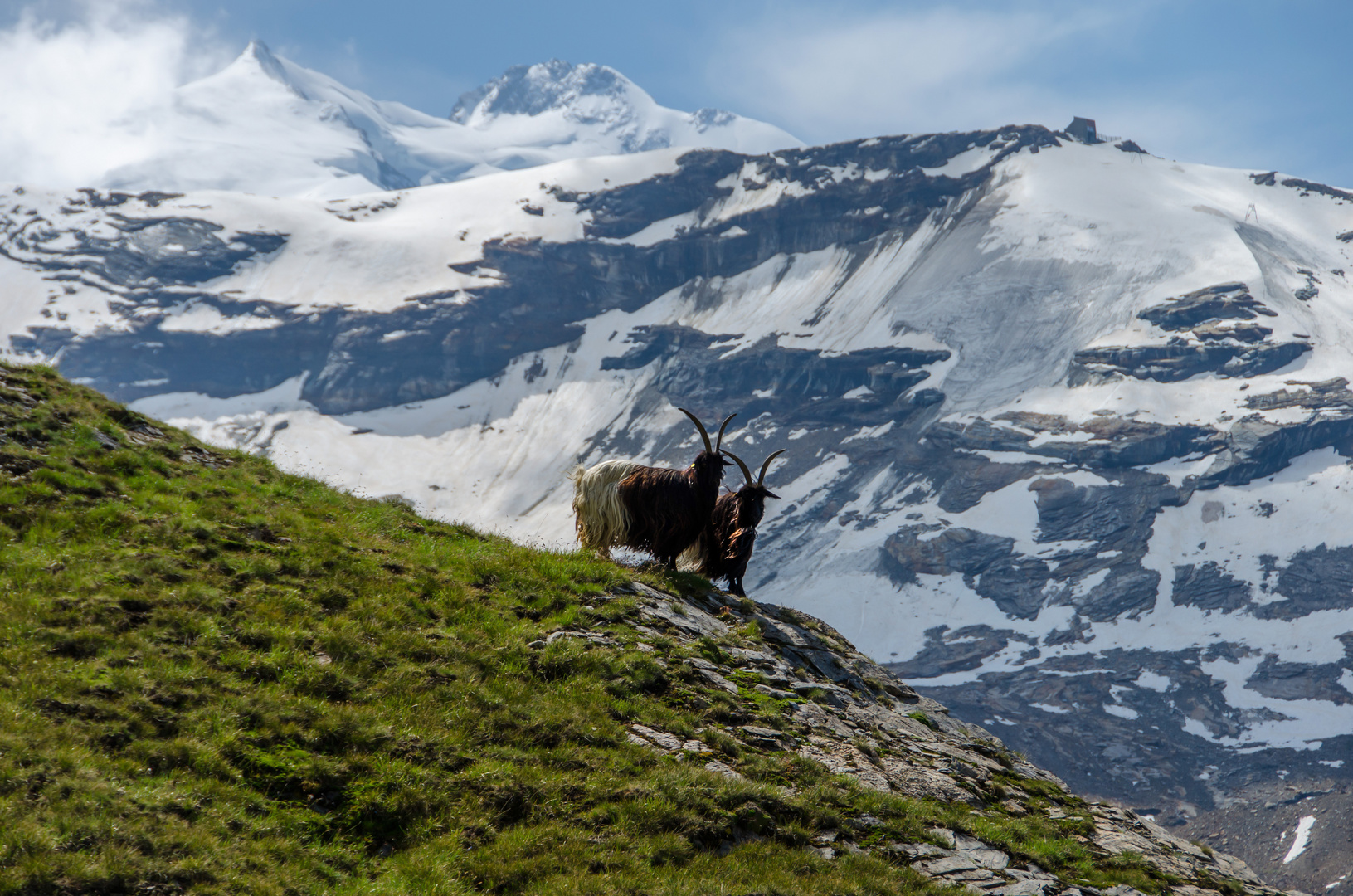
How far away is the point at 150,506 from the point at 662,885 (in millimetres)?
9417

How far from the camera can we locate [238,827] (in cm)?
901

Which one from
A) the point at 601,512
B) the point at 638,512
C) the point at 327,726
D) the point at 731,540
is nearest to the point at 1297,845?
the point at 731,540

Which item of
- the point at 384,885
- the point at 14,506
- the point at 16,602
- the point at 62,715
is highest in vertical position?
the point at 14,506

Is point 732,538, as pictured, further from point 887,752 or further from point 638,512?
point 887,752

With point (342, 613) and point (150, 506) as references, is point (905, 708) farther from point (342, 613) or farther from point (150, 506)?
point (150, 506)

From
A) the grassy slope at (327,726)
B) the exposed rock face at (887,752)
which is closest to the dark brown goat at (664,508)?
the exposed rock face at (887,752)

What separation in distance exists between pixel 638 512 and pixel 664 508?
0.55m

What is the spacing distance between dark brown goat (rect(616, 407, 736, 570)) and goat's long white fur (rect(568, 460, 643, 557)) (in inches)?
4.2

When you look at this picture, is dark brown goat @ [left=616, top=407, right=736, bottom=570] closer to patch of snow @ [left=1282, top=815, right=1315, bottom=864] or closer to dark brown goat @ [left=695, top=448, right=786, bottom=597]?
dark brown goat @ [left=695, top=448, right=786, bottom=597]

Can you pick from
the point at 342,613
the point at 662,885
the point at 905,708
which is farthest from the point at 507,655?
the point at 905,708

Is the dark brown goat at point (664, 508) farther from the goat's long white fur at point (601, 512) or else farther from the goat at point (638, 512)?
the goat's long white fur at point (601, 512)

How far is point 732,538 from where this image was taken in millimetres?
20719

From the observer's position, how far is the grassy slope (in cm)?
877

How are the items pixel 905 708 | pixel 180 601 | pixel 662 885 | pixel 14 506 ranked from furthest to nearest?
pixel 905 708 < pixel 14 506 < pixel 180 601 < pixel 662 885
